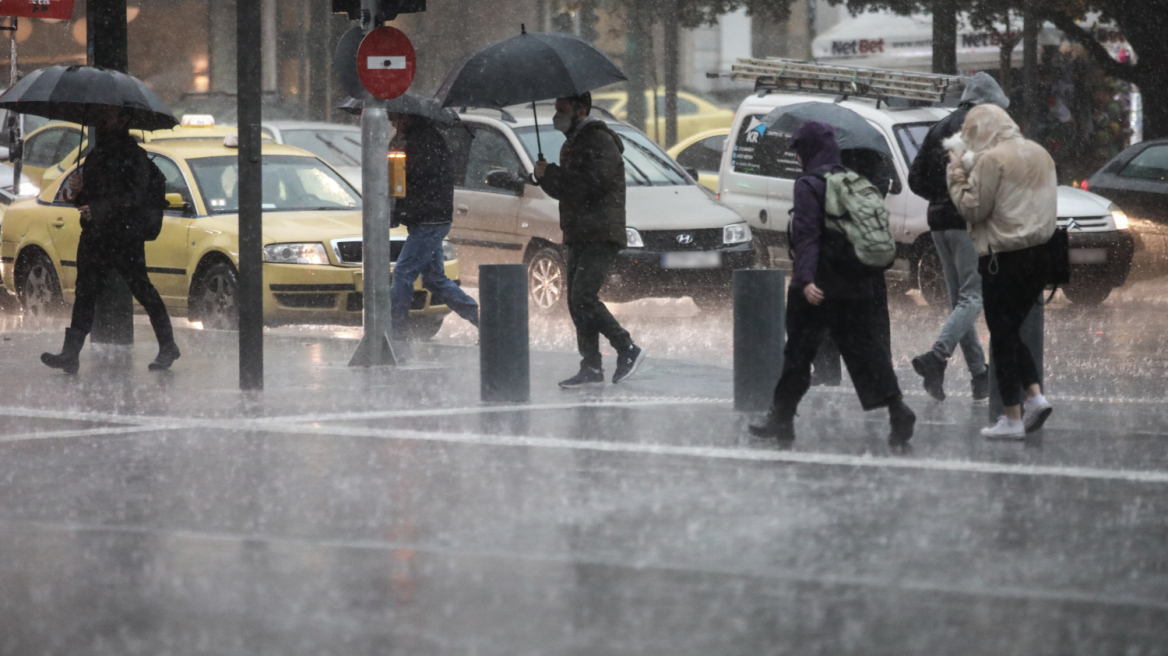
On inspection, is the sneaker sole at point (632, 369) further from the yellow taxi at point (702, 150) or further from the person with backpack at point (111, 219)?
the yellow taxi at point (702, 150)

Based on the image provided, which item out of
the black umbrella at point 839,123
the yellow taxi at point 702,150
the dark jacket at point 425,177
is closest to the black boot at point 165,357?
the dark jacket at point 425,177

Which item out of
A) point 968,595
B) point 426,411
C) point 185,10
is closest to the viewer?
point 968,595

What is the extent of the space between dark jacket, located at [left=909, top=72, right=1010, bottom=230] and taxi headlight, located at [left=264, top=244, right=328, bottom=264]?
5090 millimetres

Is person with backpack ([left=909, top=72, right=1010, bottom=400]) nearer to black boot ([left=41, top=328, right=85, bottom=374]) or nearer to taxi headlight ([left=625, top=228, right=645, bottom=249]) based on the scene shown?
black boot ([left=41, top=328, right=85, bottom=374])

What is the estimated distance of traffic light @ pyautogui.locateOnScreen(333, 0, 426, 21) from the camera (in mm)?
10672

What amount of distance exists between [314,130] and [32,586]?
1436cm

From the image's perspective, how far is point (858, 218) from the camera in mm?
7730

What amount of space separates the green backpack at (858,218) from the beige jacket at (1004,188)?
446 mm

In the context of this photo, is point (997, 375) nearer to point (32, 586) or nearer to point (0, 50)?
point (32, 586)

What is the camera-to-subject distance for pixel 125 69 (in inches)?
469

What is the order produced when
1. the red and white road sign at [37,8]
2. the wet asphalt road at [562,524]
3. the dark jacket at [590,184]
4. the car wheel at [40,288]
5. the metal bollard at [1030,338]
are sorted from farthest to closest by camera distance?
the car wheel at [40,288]
the red and white road sign at [37,8]
the dark jacket at [590,184]
the metal bollard at [1030,338]
the wet asphalt road at [562,524]

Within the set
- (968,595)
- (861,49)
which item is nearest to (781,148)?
(968,595)

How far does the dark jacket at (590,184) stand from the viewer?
973 cm

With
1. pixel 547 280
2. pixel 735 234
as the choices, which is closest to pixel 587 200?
pixel 547 280
